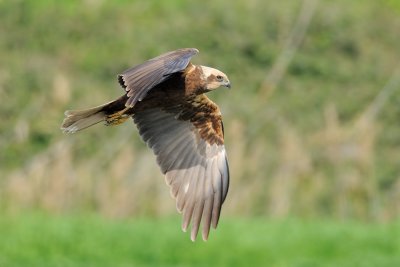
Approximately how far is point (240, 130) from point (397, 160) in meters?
3.68

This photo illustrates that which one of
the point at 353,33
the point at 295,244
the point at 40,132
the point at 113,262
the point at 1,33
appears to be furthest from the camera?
the point at 353,33

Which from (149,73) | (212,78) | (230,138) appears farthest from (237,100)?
(149,73)

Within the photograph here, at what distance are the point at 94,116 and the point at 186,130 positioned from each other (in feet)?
2.59

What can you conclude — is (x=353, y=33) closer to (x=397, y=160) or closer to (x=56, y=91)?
(x=397, y=160)

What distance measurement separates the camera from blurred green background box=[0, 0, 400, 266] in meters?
12.5

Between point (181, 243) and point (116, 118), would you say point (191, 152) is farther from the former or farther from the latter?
point (181, 243)

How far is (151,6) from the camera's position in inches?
864

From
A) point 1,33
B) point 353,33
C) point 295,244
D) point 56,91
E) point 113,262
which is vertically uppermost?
point 353,33

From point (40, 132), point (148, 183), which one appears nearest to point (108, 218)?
point (148, 183)

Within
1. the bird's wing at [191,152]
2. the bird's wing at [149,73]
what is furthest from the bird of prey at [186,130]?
the bird's wing at [149,73]

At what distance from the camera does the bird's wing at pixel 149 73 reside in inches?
263

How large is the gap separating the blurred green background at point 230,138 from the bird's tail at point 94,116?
3576 millimetres

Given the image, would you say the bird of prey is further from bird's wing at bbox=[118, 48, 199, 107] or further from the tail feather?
bird's wing at bbox=[118, 48, 199, 107]

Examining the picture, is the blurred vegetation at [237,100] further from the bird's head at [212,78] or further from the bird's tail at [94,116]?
the bird's head at [212,78]
